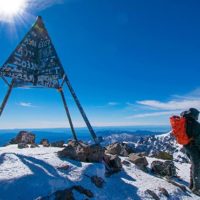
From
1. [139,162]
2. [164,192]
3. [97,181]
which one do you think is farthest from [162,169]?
[97,181]

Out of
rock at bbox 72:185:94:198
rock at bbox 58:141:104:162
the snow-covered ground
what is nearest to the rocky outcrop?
rock at bbox 72:185:94:198

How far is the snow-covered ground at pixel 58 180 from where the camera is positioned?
380 inches

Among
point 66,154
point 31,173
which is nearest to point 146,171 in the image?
point 66,154

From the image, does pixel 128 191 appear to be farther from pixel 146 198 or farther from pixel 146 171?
pixel 146 171

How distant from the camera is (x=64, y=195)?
9734 millimetres

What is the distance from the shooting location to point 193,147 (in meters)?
13.6

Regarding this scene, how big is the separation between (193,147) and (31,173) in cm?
757

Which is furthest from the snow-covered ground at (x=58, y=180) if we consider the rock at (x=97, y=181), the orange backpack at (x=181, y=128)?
the orange backpack at (x=181, y=128)

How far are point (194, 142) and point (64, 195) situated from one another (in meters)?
6.83

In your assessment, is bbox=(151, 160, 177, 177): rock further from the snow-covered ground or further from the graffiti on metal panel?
the graffiti on metal panel

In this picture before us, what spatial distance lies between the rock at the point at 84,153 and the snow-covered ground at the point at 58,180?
1.63 feet

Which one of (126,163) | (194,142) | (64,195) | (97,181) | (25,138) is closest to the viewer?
(64,195)

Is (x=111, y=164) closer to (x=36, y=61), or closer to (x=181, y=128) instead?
(x=181, y=128)

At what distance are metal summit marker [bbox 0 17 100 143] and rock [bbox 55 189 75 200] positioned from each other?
5.02 m
